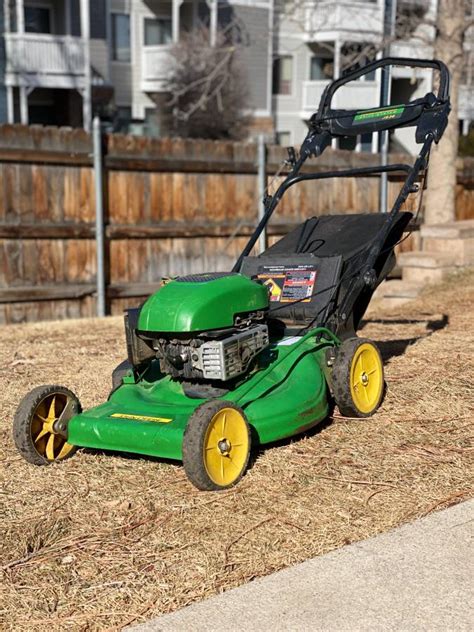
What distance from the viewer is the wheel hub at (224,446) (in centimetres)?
432

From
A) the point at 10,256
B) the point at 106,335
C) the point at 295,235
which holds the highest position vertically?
the point at 295,235

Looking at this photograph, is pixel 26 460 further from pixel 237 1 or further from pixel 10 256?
pixel 237 1

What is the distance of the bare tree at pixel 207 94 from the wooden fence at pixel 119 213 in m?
16.1

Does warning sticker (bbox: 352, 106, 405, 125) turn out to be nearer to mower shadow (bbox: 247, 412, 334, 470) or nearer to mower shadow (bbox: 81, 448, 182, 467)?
mower shadow (bbox: 247, 412, 334, 470)

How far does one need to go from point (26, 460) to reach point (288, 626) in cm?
217

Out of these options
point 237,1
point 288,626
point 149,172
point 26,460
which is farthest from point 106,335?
point 237,1

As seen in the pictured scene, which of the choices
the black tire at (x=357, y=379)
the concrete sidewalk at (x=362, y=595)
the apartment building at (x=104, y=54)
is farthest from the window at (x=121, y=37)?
the concrete sidewalk at (x=362, y=595)

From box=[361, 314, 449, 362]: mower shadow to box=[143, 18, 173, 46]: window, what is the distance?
21.1 m

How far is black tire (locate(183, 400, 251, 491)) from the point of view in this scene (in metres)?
4.20

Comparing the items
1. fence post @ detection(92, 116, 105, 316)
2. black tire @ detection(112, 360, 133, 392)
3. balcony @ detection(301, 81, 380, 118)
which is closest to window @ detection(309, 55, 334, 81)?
balcony @ detection(301, 81, 380, 118)

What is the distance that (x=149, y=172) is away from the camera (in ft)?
33.8

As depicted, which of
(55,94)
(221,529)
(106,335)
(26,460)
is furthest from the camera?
(55,94)

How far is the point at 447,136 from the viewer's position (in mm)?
12992

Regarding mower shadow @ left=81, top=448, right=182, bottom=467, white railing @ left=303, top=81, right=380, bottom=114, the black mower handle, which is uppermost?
white railing @ left=303, top=81, right=380, bottom=114
